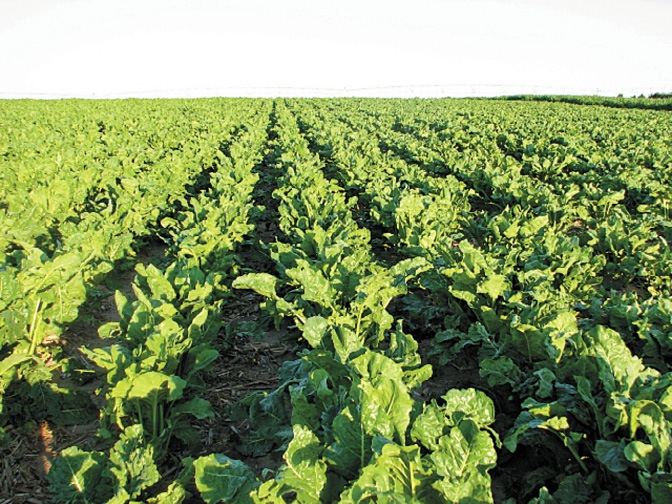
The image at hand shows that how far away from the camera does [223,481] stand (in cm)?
213

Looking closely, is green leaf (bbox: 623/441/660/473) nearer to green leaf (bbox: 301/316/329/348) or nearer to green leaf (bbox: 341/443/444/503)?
green leaf (bbox: 341/443/444/503)

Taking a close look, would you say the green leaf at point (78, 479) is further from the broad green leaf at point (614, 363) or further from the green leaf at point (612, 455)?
the broad green leaf at point (614, 363)

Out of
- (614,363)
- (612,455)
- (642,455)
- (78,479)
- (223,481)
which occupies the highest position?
(614,363)

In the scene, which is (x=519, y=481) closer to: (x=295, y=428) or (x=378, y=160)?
(x=295, y=428)

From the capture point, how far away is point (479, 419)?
2.25 metres

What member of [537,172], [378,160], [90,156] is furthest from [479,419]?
[90,156]

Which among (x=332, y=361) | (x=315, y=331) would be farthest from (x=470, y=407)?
(x=315, y=331)

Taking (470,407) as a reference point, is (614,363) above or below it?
above

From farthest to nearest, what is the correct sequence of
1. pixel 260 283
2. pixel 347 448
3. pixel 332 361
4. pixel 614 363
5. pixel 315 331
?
pixel 260 283, pixel 315 331, pixel 332 361, pixel 614 363, pixel 347 448

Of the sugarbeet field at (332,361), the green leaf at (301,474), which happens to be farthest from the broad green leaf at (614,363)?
the green leaf at (301,474)

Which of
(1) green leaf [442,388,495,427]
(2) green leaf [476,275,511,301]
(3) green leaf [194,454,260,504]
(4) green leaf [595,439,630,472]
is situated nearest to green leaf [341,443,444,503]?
(1) green leaf [442,388,495,427]

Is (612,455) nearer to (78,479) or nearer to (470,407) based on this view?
(470,407)

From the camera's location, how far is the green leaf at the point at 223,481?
2084 millimetres

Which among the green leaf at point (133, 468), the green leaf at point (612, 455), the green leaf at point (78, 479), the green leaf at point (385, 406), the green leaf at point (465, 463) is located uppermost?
the green leaf at point (385, 406)
